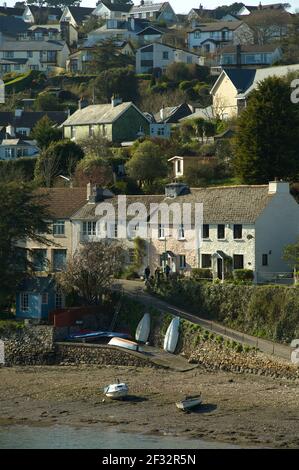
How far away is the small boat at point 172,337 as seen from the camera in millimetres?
50181

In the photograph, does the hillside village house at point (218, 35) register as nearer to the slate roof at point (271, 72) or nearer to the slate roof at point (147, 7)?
the slate roof at point (147, 7)

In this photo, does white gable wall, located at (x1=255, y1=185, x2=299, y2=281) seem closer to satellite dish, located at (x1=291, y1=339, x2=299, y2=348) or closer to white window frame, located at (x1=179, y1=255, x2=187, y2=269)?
white window frame, located at (x1=179, y1=255, x2=187, y2=269)

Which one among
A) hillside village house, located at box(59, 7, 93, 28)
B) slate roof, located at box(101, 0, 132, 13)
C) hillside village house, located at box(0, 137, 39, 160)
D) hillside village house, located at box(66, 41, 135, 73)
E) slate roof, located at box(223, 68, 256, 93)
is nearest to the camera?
hillside village house, located at box(0, 137, 39, 160)

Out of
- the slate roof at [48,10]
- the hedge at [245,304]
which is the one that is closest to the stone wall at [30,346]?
the hedge at [245,304]

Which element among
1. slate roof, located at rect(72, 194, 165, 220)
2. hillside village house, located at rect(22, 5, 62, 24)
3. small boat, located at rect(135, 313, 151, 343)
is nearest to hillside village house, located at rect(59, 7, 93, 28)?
hillside village house, located at rect(22, 5, 62, 24)

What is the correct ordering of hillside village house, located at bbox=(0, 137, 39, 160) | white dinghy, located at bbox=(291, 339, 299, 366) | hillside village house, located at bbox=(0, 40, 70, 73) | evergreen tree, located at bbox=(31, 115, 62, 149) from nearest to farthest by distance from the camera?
1. white dinghy, located at bbox=(291, 339, 299, 366)
2. evergreen tree, located at bbox=(31, 115, 62, 149)
3. hillside village house, located at bbox=(0, 137, 39, 160)
4. hillside village house, located at bbox=(0, 40, 70, 73)

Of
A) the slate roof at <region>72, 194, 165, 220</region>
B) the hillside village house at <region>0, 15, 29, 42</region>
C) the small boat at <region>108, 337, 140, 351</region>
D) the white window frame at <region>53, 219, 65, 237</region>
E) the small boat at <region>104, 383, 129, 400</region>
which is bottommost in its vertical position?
the small boat at <region>104, 383, 129, 400</region>

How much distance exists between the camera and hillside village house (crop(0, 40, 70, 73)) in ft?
406

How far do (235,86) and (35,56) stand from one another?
128 ft

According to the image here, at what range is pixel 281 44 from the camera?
4289 inches

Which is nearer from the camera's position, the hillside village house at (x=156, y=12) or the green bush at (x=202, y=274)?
the green bush at (x=202, y=274)

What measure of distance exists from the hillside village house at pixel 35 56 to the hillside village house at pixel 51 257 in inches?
2450

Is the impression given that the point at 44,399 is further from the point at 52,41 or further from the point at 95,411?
the point at 52,41

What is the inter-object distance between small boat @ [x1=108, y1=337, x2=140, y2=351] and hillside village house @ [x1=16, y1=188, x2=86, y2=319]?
5.24m
